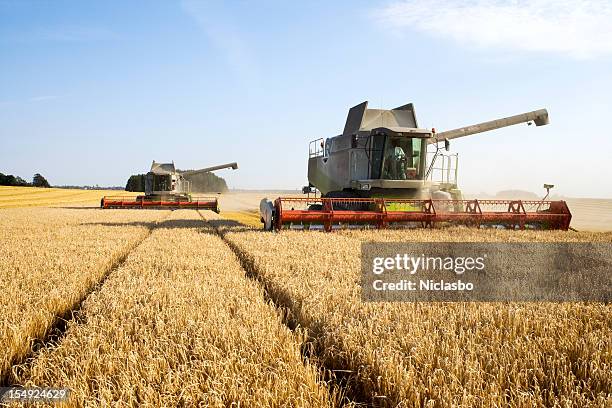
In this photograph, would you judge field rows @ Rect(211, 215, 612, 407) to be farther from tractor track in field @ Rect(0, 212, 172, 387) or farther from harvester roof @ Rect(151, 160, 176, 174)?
harvester roof @ Rect(151, 160, 176, 174)

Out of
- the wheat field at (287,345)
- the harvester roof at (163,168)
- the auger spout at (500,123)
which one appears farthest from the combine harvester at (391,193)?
the harvester roof at (163,168)

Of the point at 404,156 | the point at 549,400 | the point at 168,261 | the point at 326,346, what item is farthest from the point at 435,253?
the point at 404,156

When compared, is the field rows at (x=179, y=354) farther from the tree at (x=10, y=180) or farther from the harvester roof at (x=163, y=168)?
the tree at (x=10, y=180)

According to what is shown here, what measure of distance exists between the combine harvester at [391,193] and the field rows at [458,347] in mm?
6934

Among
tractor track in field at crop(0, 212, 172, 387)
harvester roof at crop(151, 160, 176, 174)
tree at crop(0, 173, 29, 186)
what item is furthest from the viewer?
tree at crop(0, 173, 29, 186)

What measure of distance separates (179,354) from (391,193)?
1081 cm

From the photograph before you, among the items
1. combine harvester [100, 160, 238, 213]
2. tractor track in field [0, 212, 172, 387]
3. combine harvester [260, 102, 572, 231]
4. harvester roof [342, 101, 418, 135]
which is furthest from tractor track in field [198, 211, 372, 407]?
combine harvester [100, 160, 238, 213]

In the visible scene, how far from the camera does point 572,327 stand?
338cm

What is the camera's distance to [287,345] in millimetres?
2980

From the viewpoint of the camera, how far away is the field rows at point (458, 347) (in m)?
2.35

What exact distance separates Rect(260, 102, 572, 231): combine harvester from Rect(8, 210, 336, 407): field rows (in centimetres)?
718

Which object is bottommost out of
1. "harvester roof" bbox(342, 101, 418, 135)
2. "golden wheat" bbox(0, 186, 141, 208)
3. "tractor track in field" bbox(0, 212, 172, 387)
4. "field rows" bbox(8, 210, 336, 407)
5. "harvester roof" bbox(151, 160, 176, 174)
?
"tractor track in field" bbox(0, 212, 172, 387)

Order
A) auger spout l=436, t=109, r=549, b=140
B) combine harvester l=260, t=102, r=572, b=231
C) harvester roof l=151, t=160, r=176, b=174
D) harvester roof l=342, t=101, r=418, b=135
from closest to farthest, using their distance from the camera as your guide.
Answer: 1. combine harvester l=260, t=102, r=572, b=231
2. harvester roof l=342, t=101, r=418, b=135
3. auger spout l=436, t=109, r=549, b=140
4. harvester roof l=151, t=160, r=176, b=174

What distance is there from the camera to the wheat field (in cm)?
238
